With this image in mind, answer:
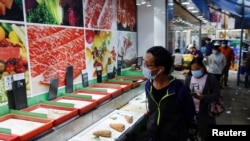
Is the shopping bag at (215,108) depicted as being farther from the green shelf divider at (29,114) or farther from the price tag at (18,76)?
the price tag at (18,76)

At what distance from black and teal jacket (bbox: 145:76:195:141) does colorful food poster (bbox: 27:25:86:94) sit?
1413mm

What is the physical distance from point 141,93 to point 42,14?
2397 millimetres

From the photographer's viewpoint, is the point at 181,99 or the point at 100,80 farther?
the point at 100,80

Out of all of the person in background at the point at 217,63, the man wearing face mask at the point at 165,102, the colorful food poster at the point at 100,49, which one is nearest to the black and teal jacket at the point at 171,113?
the man wearing face mask at the point at 165,102

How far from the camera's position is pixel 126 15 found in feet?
15.3

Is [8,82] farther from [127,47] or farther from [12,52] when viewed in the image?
[127,47]

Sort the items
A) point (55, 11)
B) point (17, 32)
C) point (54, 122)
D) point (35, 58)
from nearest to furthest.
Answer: point (54, 122)
point (17, 32)
point (35, 58)
point (55, 11)

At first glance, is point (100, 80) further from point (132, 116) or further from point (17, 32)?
point (17, 32)

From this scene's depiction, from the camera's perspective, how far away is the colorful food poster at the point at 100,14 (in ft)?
11.4

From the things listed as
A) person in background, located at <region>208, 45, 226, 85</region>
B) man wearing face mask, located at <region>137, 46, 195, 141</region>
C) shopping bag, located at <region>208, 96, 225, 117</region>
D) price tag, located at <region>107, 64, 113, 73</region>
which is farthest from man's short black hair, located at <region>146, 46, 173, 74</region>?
person in background, located at <region>208, 45, 226, 85</region>

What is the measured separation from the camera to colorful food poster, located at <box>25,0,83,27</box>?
2.46 metres

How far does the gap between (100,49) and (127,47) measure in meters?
1.09

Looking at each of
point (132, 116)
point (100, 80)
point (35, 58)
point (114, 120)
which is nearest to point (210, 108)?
point (132, 116)

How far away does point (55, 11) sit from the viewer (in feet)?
9.14
